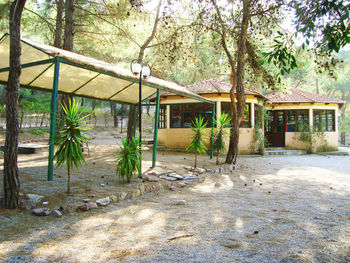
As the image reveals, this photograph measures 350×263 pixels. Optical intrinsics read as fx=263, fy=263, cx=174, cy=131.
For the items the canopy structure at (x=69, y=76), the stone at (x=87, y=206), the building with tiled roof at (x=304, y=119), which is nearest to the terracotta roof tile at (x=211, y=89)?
the building with tiled roof at (x=304, y=119)

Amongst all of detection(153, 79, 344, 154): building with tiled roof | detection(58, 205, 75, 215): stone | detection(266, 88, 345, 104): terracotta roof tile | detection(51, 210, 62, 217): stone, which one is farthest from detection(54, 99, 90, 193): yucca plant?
detection(266, 88, 345, 104): terracotta roof tile

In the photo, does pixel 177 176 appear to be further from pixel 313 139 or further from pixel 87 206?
pixel 313 139

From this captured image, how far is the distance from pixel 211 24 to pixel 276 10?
2113mm

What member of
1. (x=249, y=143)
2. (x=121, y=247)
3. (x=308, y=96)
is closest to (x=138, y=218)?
(x=121, y=247)

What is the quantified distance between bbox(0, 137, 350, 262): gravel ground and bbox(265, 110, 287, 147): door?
452 inches

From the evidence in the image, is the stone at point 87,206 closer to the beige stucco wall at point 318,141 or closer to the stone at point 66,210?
the stone at point 66,210

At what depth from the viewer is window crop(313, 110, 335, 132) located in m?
15.6

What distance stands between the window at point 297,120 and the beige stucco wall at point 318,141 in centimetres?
32

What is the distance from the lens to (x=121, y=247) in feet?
8.39

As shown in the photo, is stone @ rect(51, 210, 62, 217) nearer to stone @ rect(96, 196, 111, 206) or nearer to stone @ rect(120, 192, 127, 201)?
stone @ rect(96, 196, 111, 206)

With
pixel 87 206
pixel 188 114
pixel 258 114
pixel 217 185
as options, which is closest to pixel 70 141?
pixel 87 206

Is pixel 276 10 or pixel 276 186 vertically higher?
pixel 276 10

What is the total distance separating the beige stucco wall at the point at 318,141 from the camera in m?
15.4

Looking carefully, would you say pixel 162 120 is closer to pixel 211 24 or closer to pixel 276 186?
pixel 211 24
